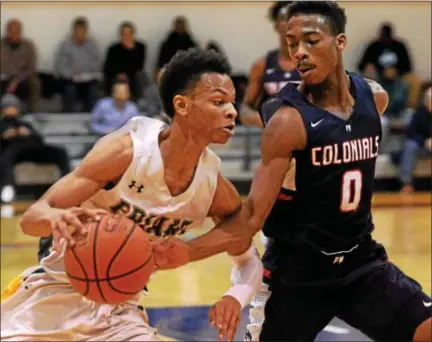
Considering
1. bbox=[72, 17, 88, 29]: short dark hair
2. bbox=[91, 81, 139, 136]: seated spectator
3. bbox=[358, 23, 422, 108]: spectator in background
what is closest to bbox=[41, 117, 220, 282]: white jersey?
bbox=[91, 81, 139, 136]: seated spectator

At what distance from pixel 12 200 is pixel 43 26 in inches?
141

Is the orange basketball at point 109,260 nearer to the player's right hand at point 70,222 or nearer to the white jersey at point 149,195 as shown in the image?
the player's right hand at point 70,222

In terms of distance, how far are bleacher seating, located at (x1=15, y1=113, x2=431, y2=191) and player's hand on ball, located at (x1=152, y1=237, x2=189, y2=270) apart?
29.9ft

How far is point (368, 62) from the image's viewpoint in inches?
586

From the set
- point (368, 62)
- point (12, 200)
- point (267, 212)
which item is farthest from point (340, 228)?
point (368, 62)

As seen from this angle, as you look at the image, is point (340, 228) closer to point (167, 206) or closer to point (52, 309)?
point (167, 206)

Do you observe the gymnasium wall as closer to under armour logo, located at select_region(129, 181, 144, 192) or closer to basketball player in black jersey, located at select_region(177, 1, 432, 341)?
basketball player in black jersey, located at select_region(177, 1, 432, 341)

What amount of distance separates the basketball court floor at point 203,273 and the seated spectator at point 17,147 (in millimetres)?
553

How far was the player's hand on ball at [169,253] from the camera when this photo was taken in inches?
148

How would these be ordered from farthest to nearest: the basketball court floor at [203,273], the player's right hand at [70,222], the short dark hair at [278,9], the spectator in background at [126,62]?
the spectator in background at [126,62] → the short dark hair at [278,9] → the basketball court floor at [203,273] → the player's right hand at [70,222]

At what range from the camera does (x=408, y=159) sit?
13.3 meters

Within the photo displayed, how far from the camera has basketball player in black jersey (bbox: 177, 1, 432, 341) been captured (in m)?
4.21

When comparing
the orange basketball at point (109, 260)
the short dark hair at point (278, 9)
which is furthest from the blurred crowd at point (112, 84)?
the orange basketball at point (109, 260)

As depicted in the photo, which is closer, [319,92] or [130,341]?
[130,341]
